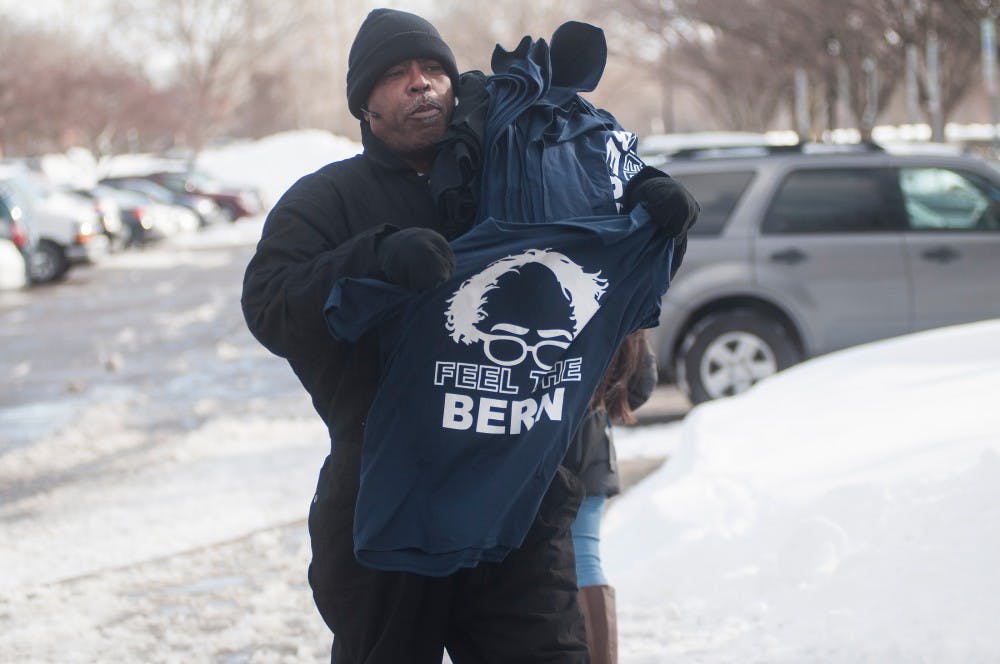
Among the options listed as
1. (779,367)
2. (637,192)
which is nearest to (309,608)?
(637,192)

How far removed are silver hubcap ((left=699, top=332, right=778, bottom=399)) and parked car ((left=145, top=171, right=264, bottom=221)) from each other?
1256 inches

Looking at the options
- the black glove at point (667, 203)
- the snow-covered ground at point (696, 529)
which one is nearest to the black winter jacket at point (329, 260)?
the black glove at point (667, 203)

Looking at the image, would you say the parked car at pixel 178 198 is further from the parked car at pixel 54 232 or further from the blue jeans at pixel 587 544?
the blue jeans at pixel 587 544

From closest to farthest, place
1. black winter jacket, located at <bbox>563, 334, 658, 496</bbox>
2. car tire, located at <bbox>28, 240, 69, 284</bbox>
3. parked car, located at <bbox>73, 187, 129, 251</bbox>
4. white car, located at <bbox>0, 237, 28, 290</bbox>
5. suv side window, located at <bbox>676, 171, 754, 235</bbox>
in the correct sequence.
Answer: black winter jacket, located at <bbox>563, 334, 658, 496</bbox>
suv side window, located at <bbox>676, 171, 754, 235</bbox>
white car, located at <bbox>0, 237, 28, 290</bbox>
car tire, located at <bbox>28, 240, 69, 284</bbox>
parked car, located at <bbox>73, 187, 129, 251</bbox>

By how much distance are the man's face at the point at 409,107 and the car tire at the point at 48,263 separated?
2115cm

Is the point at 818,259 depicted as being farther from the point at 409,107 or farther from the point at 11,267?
the point at 11,267

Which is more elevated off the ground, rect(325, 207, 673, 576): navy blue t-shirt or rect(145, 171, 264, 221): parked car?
rect(325, 207, 673, 576): navy blue t-shirt

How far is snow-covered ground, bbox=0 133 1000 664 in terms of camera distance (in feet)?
13.3

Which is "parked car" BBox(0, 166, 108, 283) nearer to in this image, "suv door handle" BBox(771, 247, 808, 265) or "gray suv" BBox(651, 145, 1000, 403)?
"gray suv" BBox(651, 145, 1000, 403)

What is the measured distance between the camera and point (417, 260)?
95.9 inches

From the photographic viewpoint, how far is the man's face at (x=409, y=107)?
2.78 metres

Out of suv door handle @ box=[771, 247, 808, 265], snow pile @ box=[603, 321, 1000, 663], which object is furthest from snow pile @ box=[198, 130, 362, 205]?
snow pile @ box=[603, 321, 1000, 663]

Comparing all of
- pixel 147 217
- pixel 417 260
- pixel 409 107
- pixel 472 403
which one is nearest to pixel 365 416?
pixel 472 403

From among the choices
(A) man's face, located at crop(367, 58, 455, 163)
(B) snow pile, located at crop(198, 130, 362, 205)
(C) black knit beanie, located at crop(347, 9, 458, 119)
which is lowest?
(B) snow pile, located at crop(198, 130, 362, 205)
